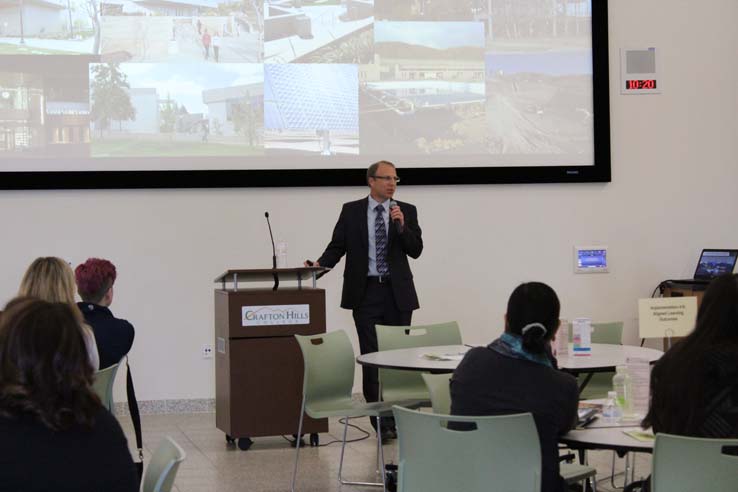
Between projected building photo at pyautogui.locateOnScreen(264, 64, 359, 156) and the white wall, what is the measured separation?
14.2 inches

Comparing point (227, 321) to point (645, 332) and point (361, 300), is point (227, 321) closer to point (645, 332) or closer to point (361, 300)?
point (361, 300)

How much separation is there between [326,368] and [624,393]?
7.05 feet

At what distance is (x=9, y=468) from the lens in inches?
89.2

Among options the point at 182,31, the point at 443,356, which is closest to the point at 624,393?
the point at 443,356

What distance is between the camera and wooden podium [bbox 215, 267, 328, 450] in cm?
630

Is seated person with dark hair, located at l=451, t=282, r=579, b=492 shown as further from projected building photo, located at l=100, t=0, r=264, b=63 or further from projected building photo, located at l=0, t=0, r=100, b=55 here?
projected building photo, located at l=0, t=0, r=100, b=55

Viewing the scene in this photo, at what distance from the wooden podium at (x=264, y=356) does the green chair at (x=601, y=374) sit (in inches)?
66.5

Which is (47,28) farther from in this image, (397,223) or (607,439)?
(607,439)

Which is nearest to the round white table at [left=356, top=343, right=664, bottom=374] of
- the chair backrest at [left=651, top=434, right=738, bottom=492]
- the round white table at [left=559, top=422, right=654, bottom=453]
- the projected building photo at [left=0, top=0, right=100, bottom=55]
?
the round white table at [left=559, top=422, right=654, bottom=453]

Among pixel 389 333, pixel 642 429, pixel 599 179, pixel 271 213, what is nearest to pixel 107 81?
pixel 271 213

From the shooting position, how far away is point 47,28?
7.70 metres

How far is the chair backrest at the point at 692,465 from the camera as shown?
8.93 feet

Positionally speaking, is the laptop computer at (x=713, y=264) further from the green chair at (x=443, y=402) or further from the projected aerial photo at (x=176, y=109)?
the green chair at (x=443, y=402)

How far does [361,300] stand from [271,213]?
157 cm
